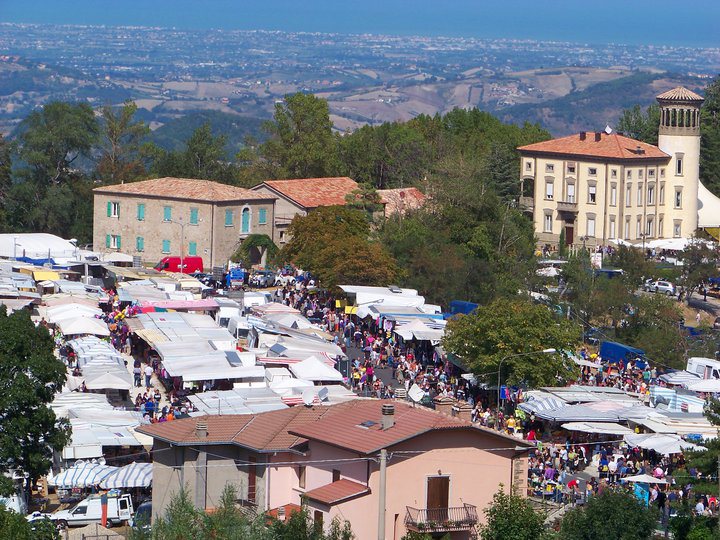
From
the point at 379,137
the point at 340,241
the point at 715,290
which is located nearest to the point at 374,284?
the point at 340,241

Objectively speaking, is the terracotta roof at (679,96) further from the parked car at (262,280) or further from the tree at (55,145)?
the parked car at (262,280)

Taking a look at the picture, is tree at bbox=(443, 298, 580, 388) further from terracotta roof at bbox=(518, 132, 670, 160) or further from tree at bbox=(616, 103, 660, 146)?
tree at bbox=(616, 103, 660, 146)

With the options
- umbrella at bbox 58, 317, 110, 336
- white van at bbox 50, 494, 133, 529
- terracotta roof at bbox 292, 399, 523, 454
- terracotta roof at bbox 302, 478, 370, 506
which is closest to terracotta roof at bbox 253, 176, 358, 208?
umbrella at bbox 58, 317, 110, 336

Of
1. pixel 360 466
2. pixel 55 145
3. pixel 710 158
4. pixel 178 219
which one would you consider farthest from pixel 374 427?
pixel 710 158

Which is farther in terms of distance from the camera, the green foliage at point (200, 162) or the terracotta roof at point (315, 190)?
the green foliage at point (200, 162)

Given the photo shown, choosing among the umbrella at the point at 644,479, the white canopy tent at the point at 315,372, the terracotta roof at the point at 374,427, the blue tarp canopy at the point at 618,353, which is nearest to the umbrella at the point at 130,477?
the terracotta roof at the point at 374,427

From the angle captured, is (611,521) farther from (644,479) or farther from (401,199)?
(401,199)

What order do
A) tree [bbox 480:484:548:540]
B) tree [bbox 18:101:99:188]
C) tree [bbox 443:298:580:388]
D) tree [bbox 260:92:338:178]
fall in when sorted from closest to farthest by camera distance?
tree [bbox 480:484:548:540] → tree [bbox 443:298:580:388] → tree [bbox 18:101:99:188] → tree [bbox 260:92:338:178]
